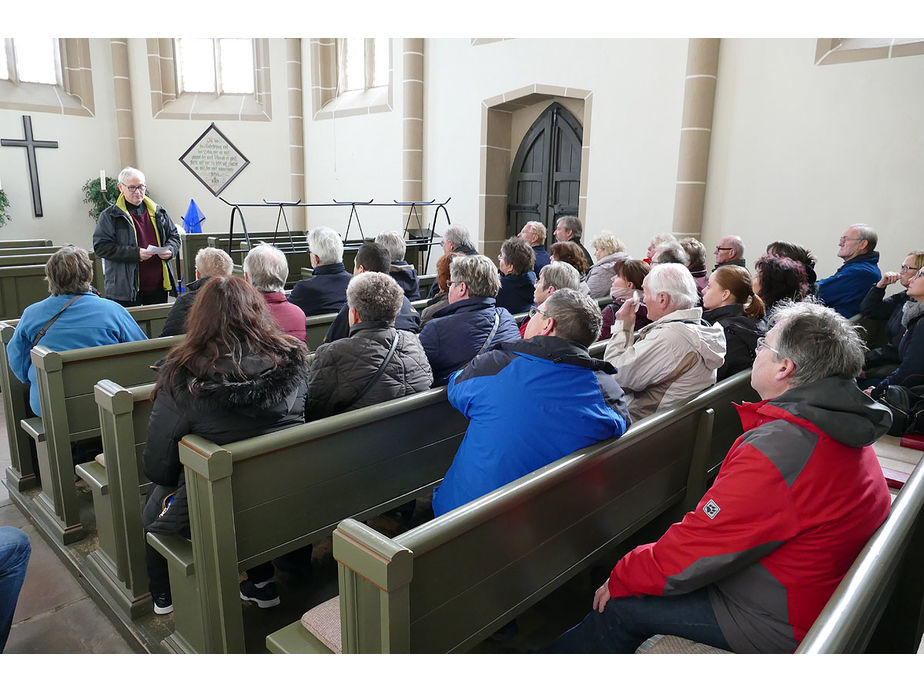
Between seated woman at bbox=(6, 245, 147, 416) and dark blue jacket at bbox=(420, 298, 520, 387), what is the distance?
1.57 m

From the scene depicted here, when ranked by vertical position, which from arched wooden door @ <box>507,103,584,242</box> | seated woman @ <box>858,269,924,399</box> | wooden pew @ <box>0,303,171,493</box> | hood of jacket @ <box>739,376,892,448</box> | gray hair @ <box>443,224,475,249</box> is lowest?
wooden pew @ <box>0,303,171,493</box>

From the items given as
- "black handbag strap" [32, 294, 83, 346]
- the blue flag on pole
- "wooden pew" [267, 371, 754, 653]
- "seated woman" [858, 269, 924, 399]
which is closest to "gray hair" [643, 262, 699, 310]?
"wooden pew" [267, 371, 754, 653]

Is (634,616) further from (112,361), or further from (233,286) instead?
(112,361)

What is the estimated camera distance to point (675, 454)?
255cm

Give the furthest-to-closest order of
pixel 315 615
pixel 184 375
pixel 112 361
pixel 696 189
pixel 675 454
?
pixel 696 189 < pixel 112 361 < pixel 675 454 < pixel 184 375 < pixel 315 615

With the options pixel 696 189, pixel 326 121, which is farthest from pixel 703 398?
pixel 326 121

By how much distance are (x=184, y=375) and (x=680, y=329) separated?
1.79m

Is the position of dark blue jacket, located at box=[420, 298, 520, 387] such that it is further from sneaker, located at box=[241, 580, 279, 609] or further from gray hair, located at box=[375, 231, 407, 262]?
gray hair, located at box=[375, 231, 407, 262]

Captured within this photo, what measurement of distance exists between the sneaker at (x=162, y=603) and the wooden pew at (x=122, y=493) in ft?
0.13

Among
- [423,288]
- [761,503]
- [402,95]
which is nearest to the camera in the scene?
[761,503]

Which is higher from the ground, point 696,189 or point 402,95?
point 402,95

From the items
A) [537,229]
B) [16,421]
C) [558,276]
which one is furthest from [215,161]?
[558,276]

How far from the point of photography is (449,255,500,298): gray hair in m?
2.93

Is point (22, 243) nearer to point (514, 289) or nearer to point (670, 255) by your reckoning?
point (514, 289)
